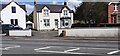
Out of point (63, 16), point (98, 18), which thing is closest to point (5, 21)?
point (63, 16)

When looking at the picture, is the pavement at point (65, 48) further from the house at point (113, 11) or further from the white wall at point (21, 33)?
the house at point (113, 11)

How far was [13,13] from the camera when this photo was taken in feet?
191

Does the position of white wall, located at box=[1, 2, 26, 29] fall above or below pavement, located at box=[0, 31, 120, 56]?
above

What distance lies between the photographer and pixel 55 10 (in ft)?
202

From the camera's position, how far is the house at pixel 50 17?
200 feet

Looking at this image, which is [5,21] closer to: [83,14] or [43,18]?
[43,18]

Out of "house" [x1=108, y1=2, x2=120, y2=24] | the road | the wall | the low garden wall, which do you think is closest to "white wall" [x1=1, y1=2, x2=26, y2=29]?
"house" [x1=108, y1=2, x2=120, y2=24]

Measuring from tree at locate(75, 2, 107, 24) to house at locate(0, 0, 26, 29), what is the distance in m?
11.5

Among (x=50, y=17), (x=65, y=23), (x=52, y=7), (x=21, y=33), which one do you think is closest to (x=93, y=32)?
(x=21, y=33)

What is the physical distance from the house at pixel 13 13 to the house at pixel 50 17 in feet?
12.0

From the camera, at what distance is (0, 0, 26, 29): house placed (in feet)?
190

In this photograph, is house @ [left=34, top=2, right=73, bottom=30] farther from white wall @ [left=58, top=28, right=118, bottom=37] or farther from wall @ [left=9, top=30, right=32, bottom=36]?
white wall @ [left=58, top=28, right=118, bottom=37]

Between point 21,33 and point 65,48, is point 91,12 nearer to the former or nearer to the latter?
point 21,33

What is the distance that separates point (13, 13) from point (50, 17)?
26.2 feet
